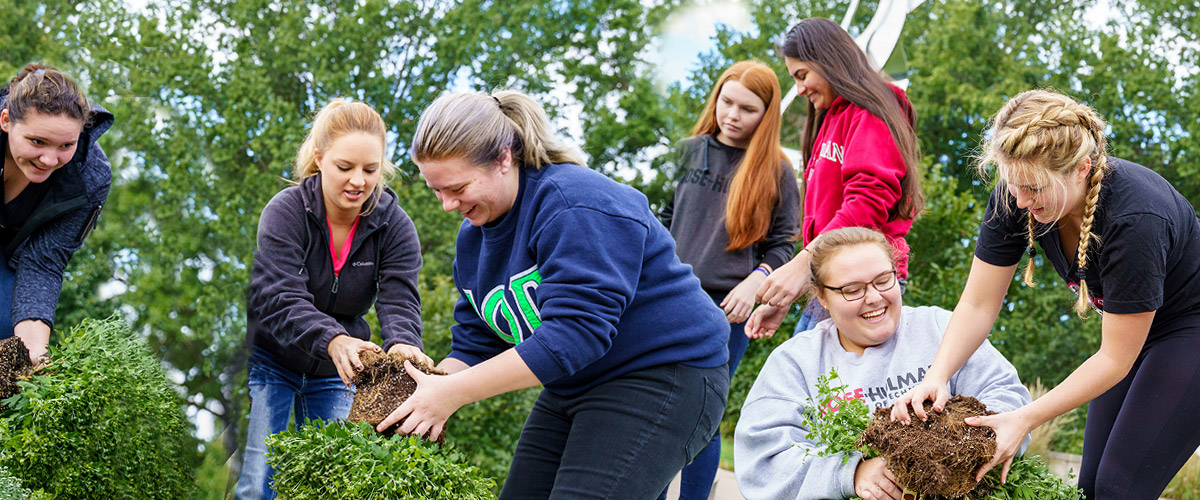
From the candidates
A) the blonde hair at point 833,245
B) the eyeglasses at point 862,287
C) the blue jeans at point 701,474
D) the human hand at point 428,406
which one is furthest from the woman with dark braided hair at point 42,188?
the eyeglasses at point 862,287

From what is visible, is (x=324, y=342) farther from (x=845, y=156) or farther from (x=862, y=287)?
(x=845, y=156)

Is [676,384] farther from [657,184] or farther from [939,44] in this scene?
[939,44]

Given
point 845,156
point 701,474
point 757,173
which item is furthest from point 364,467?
point 757,173

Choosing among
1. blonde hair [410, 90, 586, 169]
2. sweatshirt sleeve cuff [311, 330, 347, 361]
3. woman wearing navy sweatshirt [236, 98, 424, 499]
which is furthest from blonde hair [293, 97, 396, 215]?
blonde hair [410, 90, 586, 169]

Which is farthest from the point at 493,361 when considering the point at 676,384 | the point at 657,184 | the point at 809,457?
the point at 657,184

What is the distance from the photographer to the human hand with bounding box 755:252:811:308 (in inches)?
140

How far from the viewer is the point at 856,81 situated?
3.72m

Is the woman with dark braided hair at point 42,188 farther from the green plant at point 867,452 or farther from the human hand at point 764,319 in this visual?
the green plant at point 867,452

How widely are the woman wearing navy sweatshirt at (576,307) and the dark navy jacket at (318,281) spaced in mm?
780

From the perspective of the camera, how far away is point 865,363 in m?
3.12

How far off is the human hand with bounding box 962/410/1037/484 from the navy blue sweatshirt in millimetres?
734

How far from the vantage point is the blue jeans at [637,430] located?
2.55 metres

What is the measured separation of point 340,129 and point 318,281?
0.56 metres

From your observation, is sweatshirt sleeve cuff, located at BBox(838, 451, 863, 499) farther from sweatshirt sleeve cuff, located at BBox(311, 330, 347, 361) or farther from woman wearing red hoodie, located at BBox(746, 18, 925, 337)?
sweatshirt sleeve cuff, located at BBox(311, 330, 347, 361)
